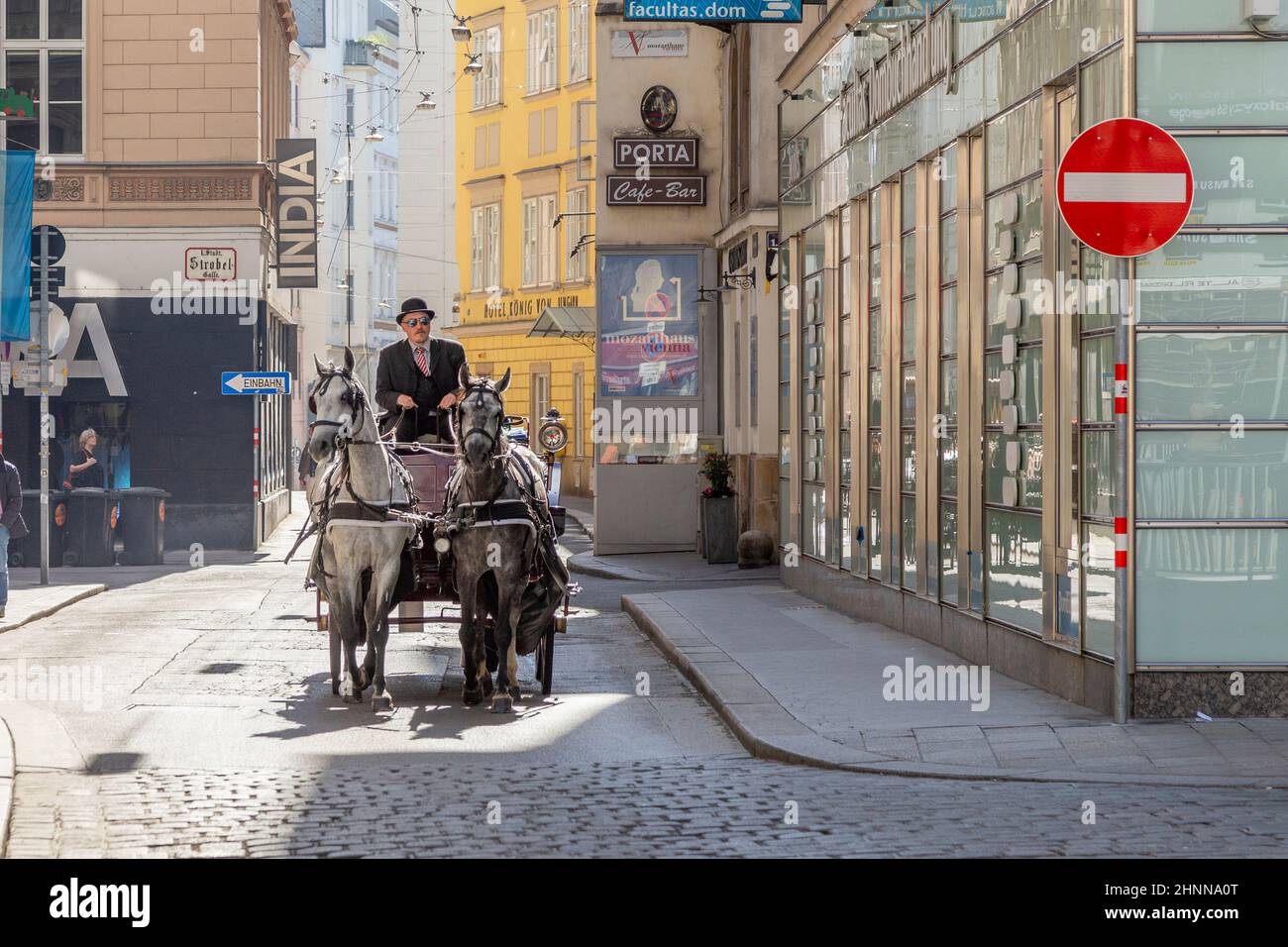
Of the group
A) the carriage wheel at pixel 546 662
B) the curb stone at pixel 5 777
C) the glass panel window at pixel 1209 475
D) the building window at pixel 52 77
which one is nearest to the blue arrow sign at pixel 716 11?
the carriage wheel at pixel 546 662

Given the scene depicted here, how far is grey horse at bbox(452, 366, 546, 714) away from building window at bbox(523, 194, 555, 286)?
39.3 m

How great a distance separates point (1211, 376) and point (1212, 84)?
1.61 metres

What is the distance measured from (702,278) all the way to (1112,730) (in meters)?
18.8

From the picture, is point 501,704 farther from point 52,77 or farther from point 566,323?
point 566,323

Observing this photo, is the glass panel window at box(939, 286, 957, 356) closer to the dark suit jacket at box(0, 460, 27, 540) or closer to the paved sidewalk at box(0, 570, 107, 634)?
the paved sidewalk at box(0, 570, 107, 634)

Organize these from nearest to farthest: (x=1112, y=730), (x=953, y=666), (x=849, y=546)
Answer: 1. (x=1112, y=730)
2. (x=953, y=666)
3. (x=849, y=546)

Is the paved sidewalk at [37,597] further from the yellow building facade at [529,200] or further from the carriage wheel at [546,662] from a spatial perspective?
the yellow building facade at [529,200]

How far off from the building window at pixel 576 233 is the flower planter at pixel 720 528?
893 inches

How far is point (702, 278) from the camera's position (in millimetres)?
28391

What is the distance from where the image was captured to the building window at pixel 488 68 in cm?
5300

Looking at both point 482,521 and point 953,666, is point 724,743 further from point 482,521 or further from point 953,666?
point 953,666

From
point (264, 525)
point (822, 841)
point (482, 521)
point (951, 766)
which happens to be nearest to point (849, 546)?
point (482, 521)

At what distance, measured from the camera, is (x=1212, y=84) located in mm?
10578

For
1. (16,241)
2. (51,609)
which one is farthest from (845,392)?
(16,241)
